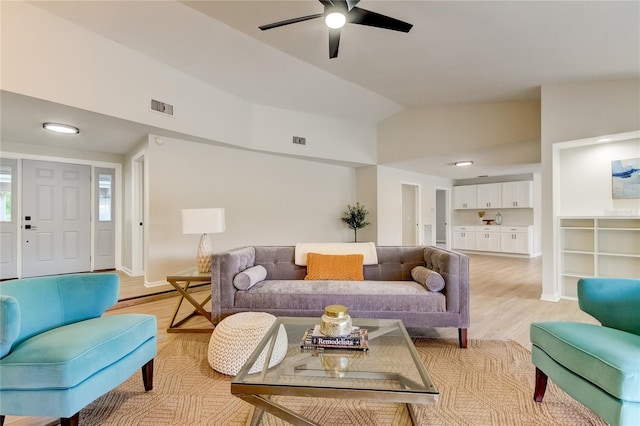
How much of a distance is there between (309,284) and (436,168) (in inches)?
A: 212

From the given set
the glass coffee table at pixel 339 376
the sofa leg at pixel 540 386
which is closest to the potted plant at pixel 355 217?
the glass coffee table at pixel 339 376

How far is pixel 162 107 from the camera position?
11.9 feet

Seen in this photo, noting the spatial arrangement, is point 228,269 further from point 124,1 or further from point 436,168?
point 436,168

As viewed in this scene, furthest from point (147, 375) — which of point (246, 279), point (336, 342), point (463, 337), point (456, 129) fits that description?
point (456, 129)

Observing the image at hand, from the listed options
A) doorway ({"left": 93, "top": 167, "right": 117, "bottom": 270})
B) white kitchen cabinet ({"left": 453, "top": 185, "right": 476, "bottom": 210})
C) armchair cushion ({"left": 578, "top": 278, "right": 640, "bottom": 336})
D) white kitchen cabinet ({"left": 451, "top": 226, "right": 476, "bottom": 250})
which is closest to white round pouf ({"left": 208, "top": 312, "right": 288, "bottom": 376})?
armchair cushion ({"left": 578, "top": 278, "right": 640, "bottom": 336})

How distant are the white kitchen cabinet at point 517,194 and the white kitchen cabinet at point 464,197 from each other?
756mm

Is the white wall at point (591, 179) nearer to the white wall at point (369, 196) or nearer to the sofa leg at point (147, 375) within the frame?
the white wall at point (369, 196)

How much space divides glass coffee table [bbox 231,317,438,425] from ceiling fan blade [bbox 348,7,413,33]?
233cm

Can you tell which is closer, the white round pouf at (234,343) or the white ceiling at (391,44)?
the white round pouf at (234,343)

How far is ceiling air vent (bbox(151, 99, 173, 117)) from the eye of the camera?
353cm

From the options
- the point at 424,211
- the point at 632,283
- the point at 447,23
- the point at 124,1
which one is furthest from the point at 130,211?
the point at 424,211

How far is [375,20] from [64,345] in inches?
114

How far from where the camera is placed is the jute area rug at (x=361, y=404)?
4.90ft

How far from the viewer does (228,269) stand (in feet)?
8.00
